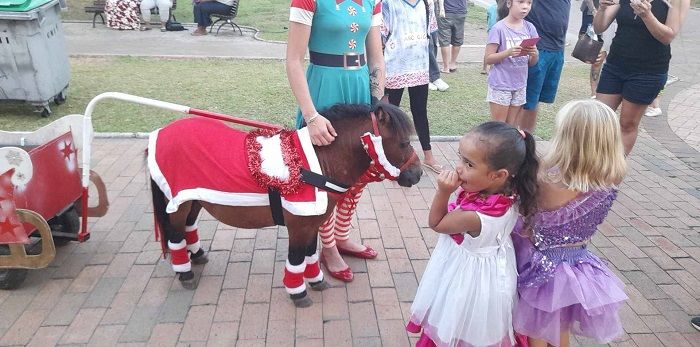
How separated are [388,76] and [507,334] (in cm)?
294

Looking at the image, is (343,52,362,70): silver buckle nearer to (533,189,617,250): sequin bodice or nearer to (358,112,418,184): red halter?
(358,112,418,184): red halter

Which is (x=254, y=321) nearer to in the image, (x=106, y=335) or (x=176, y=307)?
(x=176, y=307)

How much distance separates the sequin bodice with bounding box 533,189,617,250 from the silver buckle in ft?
4.45

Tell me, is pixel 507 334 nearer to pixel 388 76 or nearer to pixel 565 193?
pixel 565 193

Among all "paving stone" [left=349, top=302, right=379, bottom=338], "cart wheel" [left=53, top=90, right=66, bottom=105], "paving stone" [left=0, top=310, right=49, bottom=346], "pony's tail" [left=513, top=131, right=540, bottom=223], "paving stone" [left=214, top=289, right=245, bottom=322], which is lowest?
"paving stone" [left=214, top=289, right=245, bottom=322]

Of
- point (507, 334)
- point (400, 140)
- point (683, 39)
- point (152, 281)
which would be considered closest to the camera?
point (507, 334)

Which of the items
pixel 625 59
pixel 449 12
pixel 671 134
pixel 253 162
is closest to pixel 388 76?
pixel 625 59

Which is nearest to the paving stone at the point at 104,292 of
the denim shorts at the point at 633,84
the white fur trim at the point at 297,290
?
the white fur trim at the point at 297,290

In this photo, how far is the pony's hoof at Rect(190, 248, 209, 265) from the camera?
3441 millimetres

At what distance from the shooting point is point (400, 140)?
2.58m

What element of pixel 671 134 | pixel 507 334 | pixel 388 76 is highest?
pixel 388 76

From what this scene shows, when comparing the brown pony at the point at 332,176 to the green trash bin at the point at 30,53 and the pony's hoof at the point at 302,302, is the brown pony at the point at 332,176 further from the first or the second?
the green trash bin at the point at 30,53

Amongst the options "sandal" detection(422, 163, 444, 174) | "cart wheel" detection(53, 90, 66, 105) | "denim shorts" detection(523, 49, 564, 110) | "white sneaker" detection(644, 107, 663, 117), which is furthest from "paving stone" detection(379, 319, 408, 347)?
"white sneaker" detection(644, 107, 663, 117)

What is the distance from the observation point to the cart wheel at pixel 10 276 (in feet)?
10.0
